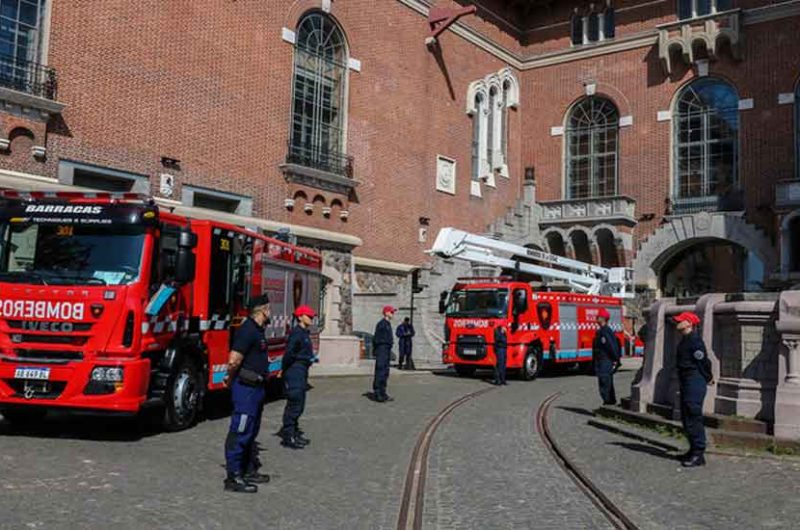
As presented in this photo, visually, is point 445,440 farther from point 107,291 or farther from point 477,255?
point 477,255

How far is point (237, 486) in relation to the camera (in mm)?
6562

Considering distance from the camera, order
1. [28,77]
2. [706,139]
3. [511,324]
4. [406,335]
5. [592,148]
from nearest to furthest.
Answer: [28,77] → [511,324] → [406,335] → [706,139] → [592,148]

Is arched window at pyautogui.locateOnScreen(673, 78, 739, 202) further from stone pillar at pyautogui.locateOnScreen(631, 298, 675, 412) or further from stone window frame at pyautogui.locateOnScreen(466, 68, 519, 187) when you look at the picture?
stone pillar at pyautogui.locateOnScreen(631, 298, 675, 412)

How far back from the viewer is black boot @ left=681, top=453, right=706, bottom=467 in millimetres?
8070

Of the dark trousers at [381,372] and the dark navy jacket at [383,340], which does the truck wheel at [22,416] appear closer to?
the dark trousers at [381,372]

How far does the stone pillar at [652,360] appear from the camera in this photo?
11312 millimetres

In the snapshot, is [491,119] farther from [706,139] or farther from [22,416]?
[22,416]

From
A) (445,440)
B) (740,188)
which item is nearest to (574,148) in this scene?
(740,188)

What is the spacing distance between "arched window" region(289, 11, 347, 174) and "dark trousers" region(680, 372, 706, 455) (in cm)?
1694

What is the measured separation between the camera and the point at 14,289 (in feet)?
29.2

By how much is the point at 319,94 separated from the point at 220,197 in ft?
18.1

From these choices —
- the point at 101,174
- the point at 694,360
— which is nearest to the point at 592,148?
the point at 101,174

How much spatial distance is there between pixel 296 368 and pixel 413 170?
63.3ft

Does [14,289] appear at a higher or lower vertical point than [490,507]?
higher
